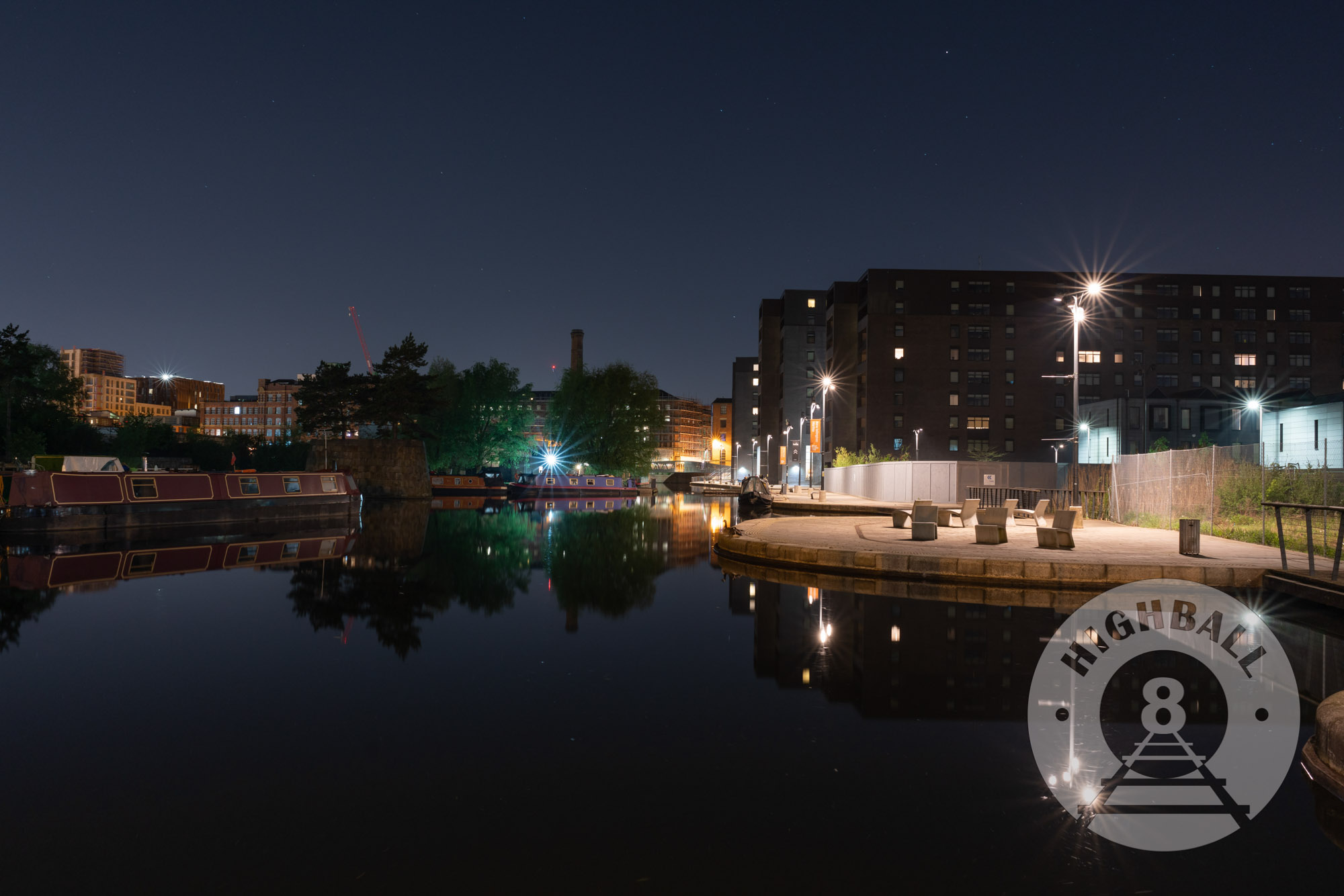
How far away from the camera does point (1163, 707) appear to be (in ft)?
21.5

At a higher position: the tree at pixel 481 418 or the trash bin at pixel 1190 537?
the tree at pixel 481 418

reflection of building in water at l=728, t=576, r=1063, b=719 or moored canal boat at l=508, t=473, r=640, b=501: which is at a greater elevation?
moored canal boat at l=508, t=473, r=640, b=501

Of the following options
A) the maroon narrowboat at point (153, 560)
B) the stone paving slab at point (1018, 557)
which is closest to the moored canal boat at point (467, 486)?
the maroon narrowboat at point (153, 560)

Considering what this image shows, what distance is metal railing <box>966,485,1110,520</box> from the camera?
2623 cm

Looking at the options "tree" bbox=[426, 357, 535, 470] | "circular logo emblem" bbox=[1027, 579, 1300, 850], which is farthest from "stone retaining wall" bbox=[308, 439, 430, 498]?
"circular logo emblem" bbox=[1027, 579, 1300, 850]

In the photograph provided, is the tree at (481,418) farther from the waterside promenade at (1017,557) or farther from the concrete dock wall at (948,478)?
the waterside promenade at (1017,557)

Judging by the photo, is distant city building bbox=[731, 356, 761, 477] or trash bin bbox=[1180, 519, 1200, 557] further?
distant city building bbox=[731, 356, 761, 477]

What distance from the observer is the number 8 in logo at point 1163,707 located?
20.0 ft

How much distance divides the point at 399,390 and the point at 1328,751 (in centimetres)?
6089

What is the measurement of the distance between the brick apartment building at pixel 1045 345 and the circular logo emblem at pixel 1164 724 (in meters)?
71.0

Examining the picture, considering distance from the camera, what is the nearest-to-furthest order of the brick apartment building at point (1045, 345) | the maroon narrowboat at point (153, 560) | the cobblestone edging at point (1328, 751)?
1. the cobblestone edging at point (1328, 751)
2. the maroon narrowboat at point (153, 560)
3. the brick apartment building at point (1045, 345)

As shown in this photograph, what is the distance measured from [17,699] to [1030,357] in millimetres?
83331

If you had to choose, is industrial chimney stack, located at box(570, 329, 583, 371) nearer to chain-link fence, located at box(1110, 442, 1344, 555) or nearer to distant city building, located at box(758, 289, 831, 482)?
distant city building, located at box(758, 289, 831, 482)

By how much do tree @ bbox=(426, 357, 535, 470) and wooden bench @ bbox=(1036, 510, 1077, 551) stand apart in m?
58.8
